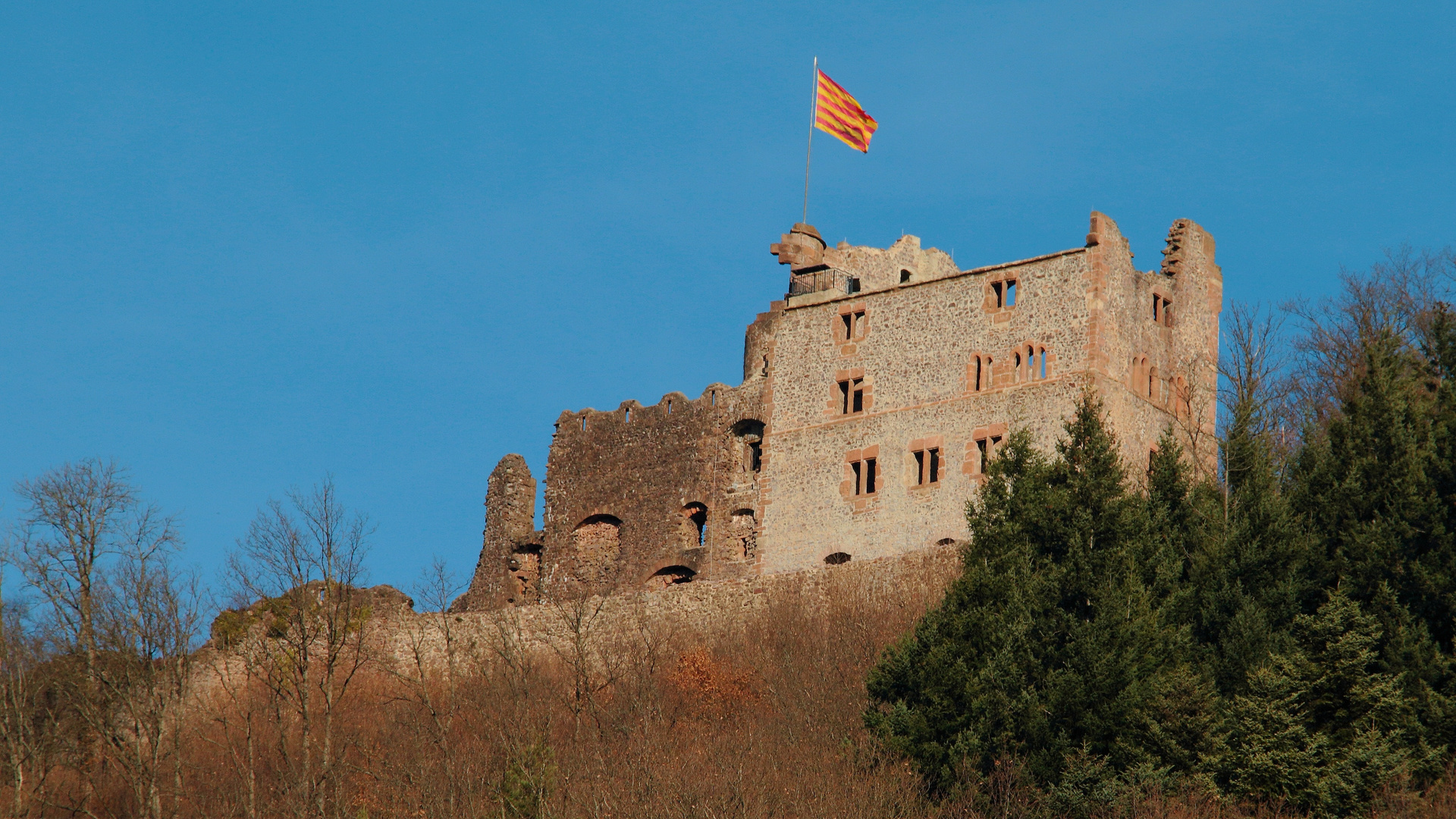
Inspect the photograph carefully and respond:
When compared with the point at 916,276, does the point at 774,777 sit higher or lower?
lower

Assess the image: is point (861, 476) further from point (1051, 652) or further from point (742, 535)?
point (1051, 652)

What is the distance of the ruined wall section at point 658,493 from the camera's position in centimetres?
5262

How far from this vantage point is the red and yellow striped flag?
180ft

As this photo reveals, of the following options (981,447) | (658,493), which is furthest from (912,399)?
(658,493)

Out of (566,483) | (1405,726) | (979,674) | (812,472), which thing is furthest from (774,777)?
(566,483)

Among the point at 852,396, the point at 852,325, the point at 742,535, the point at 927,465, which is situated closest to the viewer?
the point at 927,465

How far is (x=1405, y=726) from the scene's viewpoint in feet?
110

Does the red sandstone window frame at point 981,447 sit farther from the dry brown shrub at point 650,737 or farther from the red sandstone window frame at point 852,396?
the dry brown shrub at point 650,737

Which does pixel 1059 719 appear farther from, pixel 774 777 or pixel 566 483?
pixel 566 483

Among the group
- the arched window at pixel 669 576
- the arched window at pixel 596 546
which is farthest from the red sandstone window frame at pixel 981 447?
the arched window at pixel 596 546

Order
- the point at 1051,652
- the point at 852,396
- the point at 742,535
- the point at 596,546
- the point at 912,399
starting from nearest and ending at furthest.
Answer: the point at 1051,652, the point at 912,399, the point at 852,396, the point at 742,535, the point at 596,546

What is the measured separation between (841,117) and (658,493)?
1128cm

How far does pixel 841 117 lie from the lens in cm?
5534

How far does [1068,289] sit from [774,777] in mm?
17431
